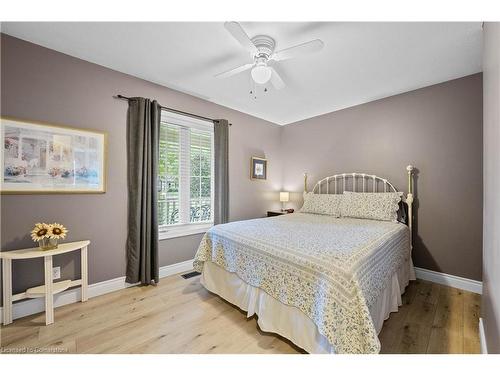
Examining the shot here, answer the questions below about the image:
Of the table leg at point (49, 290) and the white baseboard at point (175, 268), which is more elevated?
the table leg at point (49, 290)

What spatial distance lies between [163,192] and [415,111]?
3512mm

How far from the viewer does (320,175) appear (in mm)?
3812

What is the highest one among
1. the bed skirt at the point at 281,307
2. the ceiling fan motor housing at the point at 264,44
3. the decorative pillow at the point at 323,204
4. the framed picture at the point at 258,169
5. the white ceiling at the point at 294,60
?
the white ceiling at the point at 294,60

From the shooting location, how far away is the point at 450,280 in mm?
2494

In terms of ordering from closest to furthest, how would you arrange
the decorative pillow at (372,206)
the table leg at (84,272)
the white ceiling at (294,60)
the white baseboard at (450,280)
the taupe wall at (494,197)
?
the taupe wall at (494,197), the white ceiling at (294,60), the table leg at (84,272), the white baseboard at (450,280), the decorative pillow at (372,206)

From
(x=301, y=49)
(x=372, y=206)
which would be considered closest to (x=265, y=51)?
(x=301, y=49)

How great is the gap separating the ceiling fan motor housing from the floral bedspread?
1597 mm

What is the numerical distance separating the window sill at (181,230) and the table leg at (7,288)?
1.30m

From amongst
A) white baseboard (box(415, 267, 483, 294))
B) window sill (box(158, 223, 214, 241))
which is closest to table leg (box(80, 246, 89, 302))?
window sill (box(158, 223, 214, 241))

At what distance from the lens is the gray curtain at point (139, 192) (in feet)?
8.14

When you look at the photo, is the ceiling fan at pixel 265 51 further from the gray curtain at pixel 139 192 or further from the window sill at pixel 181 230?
the window sill at pixel 181 230

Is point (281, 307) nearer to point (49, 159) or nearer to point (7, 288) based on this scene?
point (7, 288)

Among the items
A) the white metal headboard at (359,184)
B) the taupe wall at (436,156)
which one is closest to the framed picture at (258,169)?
the white metal headboard at (359,184)
